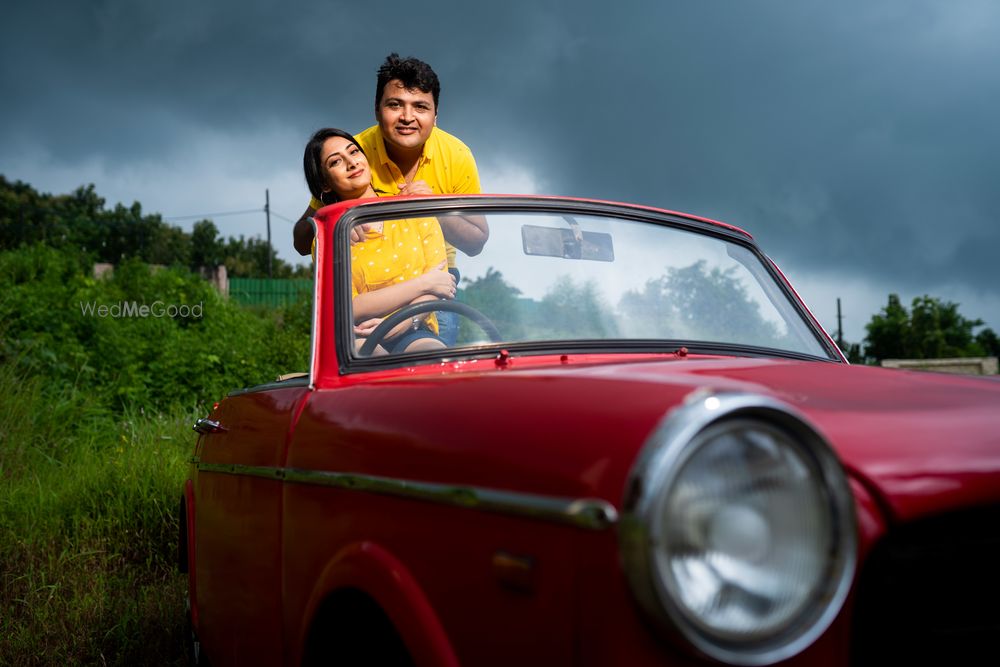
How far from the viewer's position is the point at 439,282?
2760 millimetres

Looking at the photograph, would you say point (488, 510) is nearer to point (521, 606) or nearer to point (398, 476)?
point (521, 606)

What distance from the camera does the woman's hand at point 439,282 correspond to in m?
2.74

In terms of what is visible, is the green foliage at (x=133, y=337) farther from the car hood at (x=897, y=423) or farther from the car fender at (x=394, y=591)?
the car hood at (x=897, y=423)

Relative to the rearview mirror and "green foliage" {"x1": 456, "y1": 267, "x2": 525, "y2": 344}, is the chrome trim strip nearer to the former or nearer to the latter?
"green foliage" {"x1": 456, "y1": 267, "x2": 525, "y2": 344}

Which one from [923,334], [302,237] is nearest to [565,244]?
[302,237]

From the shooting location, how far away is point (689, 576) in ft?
4.00

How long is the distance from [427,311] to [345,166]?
1.23 metres

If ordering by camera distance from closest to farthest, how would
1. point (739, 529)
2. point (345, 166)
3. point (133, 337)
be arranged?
point (739, 529) → point (345, 166) → point (133, 337)

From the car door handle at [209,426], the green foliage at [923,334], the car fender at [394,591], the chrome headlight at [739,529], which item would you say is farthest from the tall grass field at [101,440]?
the green foliage at [923,334]

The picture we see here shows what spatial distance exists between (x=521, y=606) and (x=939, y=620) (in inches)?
22.9

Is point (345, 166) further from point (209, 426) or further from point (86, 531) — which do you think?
point (86, 531)

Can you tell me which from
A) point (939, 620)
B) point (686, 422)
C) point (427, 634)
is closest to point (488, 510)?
point (427, 634)

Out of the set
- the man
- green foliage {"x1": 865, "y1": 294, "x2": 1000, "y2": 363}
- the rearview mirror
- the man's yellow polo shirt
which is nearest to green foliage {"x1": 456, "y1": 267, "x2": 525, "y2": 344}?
the rearview mirror

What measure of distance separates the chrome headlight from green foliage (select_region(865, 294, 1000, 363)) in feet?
187
